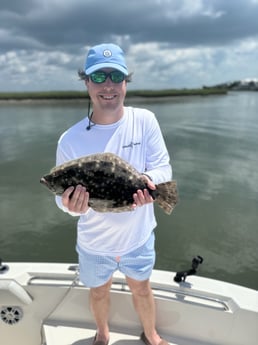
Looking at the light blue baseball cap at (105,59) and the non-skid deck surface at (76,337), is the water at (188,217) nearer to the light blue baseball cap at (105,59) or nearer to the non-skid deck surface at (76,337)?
the non-skid deck surface at (76,337)

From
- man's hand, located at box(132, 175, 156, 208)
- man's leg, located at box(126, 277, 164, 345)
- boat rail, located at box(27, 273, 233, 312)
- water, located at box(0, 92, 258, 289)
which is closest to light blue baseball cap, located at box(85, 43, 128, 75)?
man's hand, located at box(132, 175, 156, 208)

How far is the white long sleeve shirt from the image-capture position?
2752 millimetres

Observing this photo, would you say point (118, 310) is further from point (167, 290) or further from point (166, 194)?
point (166, 194)

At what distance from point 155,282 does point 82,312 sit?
2.88 ft

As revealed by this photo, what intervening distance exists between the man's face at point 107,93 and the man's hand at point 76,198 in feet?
2.37

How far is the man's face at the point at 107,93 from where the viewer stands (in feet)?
8.78

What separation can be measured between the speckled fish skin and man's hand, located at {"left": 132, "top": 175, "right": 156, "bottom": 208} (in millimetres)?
24

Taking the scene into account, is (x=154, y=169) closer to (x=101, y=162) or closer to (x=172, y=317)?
(x=101, y=162)

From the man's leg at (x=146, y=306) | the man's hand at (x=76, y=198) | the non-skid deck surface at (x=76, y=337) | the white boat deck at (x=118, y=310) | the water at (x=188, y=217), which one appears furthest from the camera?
the water at (x=188, y=217)

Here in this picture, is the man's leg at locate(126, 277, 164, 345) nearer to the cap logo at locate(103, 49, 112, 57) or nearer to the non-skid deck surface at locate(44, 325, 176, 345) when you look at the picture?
the non-skid deck surface at locate(44, 325, 176, 345)

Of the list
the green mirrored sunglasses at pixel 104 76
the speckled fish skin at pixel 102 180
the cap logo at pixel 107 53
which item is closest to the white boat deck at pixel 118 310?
the speckled fish skin at pixel 102 180

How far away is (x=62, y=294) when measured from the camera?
362cm

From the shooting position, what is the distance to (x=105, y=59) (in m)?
2.68

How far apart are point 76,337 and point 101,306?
2.06 ft
